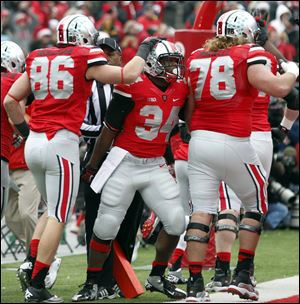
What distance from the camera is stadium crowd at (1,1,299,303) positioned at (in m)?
9.75

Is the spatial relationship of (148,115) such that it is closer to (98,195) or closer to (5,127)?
(98,195)

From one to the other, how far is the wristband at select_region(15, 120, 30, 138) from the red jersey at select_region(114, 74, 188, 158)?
2.20 ft

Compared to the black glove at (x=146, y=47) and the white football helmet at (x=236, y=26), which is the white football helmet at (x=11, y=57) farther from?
the white football helmet at (x=236, y=26)

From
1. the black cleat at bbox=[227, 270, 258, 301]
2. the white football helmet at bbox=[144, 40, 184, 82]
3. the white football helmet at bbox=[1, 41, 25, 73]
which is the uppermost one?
the white football helmet at bbox=[144, 40, 184, 82]

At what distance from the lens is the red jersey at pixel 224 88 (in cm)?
908

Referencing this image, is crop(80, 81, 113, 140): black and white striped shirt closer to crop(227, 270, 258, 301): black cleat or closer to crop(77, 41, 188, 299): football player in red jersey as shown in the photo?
crop(77, 41, 188, 299): football player in red jersey

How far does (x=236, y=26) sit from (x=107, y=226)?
1.71 m

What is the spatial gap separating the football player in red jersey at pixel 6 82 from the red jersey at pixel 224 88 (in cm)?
153

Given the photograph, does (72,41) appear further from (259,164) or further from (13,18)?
(13,18)

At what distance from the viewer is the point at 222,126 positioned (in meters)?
9.19

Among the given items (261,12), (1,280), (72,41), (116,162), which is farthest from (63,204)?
(261,12)

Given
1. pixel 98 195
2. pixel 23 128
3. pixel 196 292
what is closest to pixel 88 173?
pixel 98 195

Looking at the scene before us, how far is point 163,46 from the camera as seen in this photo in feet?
31.0

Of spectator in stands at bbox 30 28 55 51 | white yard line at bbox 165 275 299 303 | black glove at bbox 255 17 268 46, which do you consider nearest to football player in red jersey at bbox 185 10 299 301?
black glove at bbox 255 17 268 46
